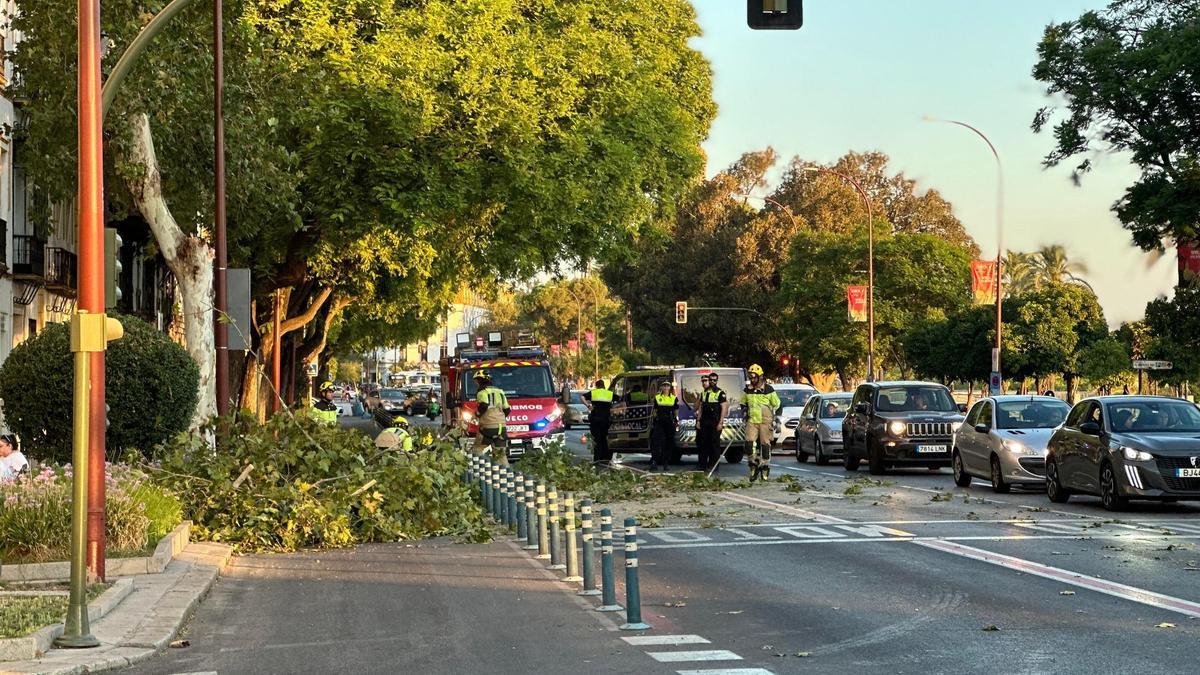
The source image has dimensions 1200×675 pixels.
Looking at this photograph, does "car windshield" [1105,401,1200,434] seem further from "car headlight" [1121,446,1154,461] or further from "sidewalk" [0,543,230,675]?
"sidewalk" [0,543,230,675]

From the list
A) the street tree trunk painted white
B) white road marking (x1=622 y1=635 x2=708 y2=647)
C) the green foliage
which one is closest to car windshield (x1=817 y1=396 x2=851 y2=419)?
the street tree trunk painted white

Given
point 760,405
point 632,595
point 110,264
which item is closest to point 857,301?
point 760,405

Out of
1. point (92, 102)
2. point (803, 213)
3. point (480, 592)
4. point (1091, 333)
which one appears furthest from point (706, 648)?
point (803, 213)

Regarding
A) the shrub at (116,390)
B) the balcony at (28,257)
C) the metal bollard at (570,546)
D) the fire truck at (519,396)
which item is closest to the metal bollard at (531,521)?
the metal bollard at (570,546)

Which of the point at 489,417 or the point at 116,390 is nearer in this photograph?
the point at 116,390

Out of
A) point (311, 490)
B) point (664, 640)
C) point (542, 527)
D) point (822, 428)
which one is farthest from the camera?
point (822, 428)

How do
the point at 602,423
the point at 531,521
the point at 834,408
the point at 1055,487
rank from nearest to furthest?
the point at 531,521 < the point at 1055,487 < the point at 602,423 < the point at 834,408

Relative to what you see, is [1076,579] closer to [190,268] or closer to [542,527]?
[542,527]

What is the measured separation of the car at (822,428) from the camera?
36.6 m

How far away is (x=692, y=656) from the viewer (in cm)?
1043

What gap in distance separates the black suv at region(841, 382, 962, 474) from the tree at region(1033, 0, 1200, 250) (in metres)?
8.34

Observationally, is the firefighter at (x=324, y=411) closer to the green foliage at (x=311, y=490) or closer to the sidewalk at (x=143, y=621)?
the green foliage at (x=311, y=490)

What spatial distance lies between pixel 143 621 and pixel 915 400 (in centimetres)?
2229

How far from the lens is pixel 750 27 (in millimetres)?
16453
